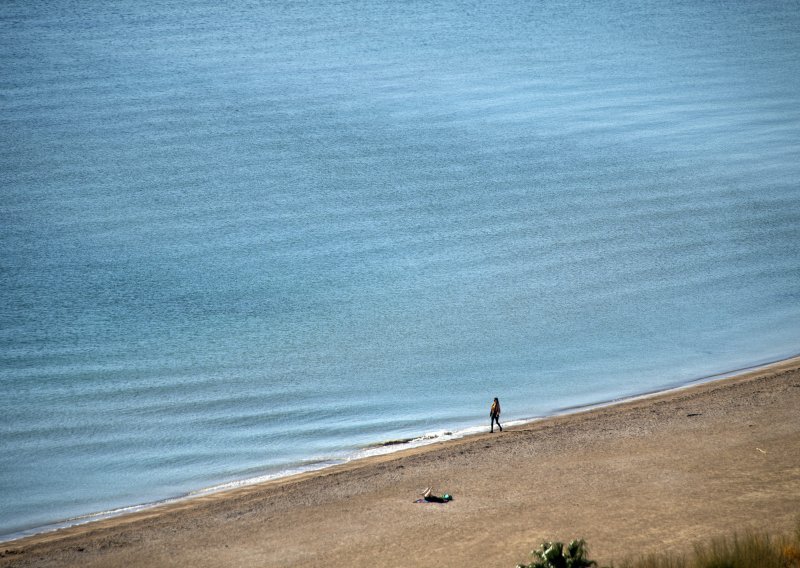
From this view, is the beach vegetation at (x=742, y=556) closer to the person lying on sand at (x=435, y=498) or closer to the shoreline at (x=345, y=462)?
the person lying on sand at (x=435, y=498)

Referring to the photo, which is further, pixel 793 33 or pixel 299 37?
pixel 793 33

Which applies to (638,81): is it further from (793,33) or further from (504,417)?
(504,417)

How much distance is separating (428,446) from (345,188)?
1706cm

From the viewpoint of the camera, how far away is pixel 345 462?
53.4 feet

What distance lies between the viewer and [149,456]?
16719 millimetres

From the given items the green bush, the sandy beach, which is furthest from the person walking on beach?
the green bush

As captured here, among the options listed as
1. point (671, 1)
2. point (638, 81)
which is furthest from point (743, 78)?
point (671, 1)

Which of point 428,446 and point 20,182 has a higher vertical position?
point 20,182

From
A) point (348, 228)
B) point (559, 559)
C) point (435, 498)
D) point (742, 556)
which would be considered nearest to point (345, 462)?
point (435, 498)

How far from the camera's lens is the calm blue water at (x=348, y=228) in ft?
60.7

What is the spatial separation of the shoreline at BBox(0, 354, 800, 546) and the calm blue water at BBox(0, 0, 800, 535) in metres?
0.28

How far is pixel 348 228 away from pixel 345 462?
46.3ft

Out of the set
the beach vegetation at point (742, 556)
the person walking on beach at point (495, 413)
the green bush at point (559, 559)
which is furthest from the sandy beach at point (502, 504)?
the green bush at point (559, 559)

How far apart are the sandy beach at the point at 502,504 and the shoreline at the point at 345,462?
0.14 m
